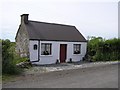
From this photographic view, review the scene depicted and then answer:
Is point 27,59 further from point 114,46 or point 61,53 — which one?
point 114,46

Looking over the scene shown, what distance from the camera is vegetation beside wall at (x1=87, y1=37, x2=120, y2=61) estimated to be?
2689 cm

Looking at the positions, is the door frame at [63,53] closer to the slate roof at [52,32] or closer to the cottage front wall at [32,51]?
the slate roof at [52,32]

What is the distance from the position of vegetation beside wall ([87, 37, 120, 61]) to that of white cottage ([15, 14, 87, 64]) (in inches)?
49.4

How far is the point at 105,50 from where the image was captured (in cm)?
2741

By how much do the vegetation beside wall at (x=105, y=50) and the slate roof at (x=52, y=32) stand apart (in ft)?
6.05

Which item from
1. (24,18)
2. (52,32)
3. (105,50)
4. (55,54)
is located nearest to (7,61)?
(24,18)

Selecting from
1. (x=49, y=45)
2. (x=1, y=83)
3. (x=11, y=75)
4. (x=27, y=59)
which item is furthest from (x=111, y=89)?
(x=49, y=45)

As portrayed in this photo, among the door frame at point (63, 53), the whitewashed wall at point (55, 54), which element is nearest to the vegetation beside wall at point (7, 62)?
the whitewashed wall at point (55, 54)

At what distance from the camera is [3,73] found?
48.0ft

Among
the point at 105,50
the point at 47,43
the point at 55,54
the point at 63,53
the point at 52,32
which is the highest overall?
the point at 52,32

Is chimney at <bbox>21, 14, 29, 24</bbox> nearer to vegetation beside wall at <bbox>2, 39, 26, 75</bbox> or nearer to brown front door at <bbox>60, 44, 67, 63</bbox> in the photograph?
brown front door at <bbox>60, 44, 67, 63</bbox>

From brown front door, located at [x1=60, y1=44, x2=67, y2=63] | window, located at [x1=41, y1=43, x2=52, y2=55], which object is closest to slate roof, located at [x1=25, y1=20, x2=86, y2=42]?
window, located at [x1=41, y1=43, x2=52, y2=55]

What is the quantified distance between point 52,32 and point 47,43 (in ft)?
7.56

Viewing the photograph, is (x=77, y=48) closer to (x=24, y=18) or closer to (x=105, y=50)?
(x=105, y=50)
